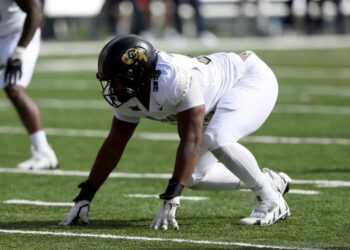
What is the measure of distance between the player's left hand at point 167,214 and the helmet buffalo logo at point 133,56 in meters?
0.81

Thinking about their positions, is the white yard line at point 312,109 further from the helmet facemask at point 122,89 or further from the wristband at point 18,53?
the helmet facemask at point 122,89

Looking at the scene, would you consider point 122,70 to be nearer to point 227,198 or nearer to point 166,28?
point 227,198

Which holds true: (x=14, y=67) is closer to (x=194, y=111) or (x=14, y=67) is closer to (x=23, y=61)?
(x=23, y=61)

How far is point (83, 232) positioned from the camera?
563 cm

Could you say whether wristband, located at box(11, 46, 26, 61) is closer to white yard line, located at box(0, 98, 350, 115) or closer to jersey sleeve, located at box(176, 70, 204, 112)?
jersey sleeve, located at box(176, 70, 204, 112)

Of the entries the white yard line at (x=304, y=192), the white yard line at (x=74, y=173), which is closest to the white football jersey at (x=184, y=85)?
the white yard line at (x=304, y=192)

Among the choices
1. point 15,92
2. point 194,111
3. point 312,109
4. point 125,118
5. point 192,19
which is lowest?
point 192,19

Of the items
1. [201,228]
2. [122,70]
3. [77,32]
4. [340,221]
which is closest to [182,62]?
[122,70]

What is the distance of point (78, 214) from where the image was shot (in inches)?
232

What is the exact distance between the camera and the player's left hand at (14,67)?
821 cm

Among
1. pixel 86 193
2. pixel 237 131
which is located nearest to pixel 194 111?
pixel 237 131

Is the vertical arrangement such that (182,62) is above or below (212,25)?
above

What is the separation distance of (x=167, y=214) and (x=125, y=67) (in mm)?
870

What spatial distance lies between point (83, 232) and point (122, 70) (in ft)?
3.17
